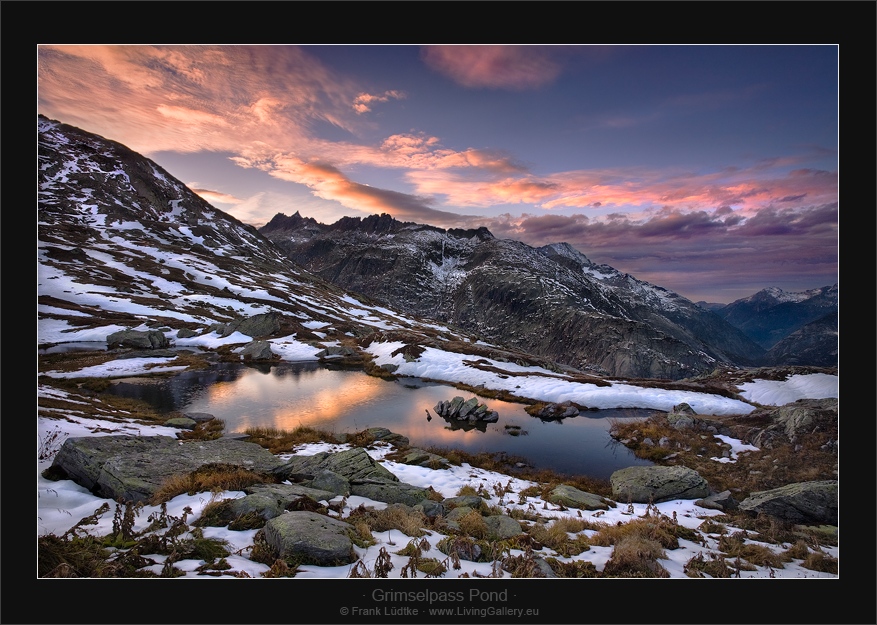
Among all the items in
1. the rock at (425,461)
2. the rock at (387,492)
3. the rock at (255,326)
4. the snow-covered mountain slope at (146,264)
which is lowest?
the rock at (425,461)

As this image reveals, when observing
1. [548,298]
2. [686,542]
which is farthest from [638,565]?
[548,298]

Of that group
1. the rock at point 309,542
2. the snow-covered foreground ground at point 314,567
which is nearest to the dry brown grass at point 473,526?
the snow-covered foreground ground at point 314,567

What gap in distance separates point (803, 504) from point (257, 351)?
5264cm

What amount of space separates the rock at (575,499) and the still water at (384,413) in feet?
16.2

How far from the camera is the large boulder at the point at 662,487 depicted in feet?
45.6

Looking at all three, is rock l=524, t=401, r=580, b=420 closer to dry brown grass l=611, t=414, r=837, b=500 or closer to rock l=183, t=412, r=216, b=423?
dry brown grass l=611, t=414, r=837, b=500

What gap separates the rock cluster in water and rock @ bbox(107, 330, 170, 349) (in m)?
44.4

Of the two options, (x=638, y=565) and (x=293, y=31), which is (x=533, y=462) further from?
(x=293, y=31)

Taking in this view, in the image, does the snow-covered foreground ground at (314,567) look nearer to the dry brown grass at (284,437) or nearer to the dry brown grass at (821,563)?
the dry brown grass at (821,563)

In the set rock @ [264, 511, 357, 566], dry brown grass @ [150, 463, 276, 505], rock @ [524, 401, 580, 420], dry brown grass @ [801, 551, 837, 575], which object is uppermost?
rock @ [264, 511, 357, 566]

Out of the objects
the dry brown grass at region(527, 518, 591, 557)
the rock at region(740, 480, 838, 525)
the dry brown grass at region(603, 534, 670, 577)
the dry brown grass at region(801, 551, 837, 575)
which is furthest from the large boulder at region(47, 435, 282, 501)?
the rock at region(740, 480, 838, 525)

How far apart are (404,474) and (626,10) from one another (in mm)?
15687

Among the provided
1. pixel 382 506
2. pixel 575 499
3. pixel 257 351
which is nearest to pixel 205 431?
pixel 382 506

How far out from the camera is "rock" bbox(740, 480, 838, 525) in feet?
34.9
